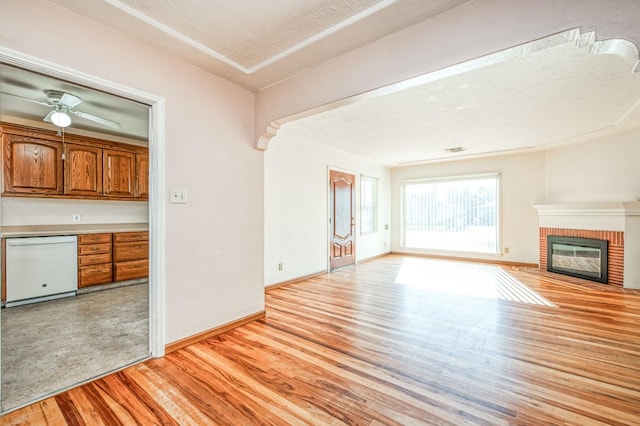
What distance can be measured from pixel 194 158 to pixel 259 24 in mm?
1211

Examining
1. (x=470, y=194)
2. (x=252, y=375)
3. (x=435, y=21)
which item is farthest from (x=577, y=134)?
(x=252, y=375)

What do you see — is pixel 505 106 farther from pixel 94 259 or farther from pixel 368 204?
pixel 94 259

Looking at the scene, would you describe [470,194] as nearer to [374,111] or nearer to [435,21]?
[374,111]

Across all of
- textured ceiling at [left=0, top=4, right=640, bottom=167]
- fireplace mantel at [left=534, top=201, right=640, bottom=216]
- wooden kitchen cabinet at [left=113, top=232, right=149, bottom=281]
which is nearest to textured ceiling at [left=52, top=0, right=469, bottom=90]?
textured ceiling at [left=0, top=4, right=640, bottom=167]

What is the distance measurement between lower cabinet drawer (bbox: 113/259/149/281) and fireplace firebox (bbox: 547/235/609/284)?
7.40 m

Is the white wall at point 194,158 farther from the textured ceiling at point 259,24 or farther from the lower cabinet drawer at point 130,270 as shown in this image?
the lower cabinet drawer at point 130,270

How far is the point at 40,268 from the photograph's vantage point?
3.62m

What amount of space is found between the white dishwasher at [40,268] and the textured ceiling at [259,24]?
324cm

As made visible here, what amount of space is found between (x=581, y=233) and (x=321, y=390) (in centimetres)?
559

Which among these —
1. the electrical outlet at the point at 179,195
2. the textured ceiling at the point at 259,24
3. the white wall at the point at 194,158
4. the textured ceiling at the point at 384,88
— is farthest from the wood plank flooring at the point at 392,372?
the textured ceiling at the point at 259,24

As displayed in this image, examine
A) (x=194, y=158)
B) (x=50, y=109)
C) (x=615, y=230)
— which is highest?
(x=50, y=109)

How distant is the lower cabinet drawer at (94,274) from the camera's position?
399cm

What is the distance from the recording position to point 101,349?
7.86ft

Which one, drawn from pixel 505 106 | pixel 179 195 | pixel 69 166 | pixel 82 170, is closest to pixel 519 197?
pixel 505 106
